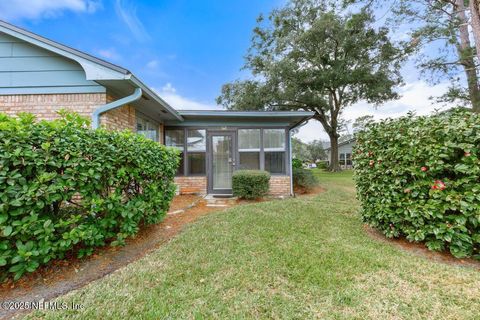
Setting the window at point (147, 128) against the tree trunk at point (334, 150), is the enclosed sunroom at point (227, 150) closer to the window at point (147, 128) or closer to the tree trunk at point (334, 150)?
the window at point (147, 128)

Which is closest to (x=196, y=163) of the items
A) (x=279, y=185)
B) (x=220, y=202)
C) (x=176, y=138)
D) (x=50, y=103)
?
(x=176, y=138)

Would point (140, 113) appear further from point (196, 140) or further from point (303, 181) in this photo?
point (303, 181)

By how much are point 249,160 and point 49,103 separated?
5.12 metres

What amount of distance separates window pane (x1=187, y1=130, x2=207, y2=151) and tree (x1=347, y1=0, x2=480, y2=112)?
30.8ft

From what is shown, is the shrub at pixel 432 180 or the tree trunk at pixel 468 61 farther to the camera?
the tree trunk at pixel 468 61

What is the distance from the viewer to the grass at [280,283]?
62.2 inches

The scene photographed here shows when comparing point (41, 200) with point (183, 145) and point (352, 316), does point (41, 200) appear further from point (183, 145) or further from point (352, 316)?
point (183, 145)

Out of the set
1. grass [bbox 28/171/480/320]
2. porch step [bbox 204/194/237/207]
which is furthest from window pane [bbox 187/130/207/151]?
grass [bbox 28/171/480/320]

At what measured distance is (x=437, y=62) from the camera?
400 inches

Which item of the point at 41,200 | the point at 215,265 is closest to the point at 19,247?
the point at 41,200

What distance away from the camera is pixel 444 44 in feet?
31.8

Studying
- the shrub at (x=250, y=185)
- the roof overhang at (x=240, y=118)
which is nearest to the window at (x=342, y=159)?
the roof overhang at (x=240, y=118)

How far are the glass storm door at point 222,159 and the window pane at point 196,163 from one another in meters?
0.33

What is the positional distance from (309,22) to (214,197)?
50.1ft
